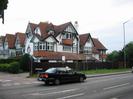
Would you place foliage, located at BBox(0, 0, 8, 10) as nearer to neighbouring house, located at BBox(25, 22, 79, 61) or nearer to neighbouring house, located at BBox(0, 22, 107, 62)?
neighbouring house, located at BBox(0, 22, 107, 62)

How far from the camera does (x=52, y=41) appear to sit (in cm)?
6072

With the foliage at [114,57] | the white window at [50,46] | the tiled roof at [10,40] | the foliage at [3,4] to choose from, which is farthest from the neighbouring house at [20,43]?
the foliage at [3,4]

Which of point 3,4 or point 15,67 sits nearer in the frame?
point 3,4

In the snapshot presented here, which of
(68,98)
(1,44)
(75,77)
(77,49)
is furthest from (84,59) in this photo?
(68,98)

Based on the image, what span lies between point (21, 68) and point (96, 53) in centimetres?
3258

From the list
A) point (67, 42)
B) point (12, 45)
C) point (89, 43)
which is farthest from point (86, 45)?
point (12, 45)

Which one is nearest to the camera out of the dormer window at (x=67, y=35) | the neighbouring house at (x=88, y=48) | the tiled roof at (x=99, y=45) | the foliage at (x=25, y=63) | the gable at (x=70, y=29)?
the foliage at (x=25, y=63)

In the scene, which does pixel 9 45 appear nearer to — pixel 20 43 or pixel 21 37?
pixel 21 37

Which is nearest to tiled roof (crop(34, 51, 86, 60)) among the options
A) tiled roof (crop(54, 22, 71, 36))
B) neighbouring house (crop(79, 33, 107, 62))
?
neighbouring house (crop(79, 33, 107, 62))

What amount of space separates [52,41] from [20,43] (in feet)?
41.7

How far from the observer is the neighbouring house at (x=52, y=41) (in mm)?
58359

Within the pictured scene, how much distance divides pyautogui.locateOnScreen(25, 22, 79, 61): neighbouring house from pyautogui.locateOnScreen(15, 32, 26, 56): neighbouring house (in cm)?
613

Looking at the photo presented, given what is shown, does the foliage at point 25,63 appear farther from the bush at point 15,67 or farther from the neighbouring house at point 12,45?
the neighbouring house at point 12,45

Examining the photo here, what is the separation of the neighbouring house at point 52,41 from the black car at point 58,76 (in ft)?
96.0
